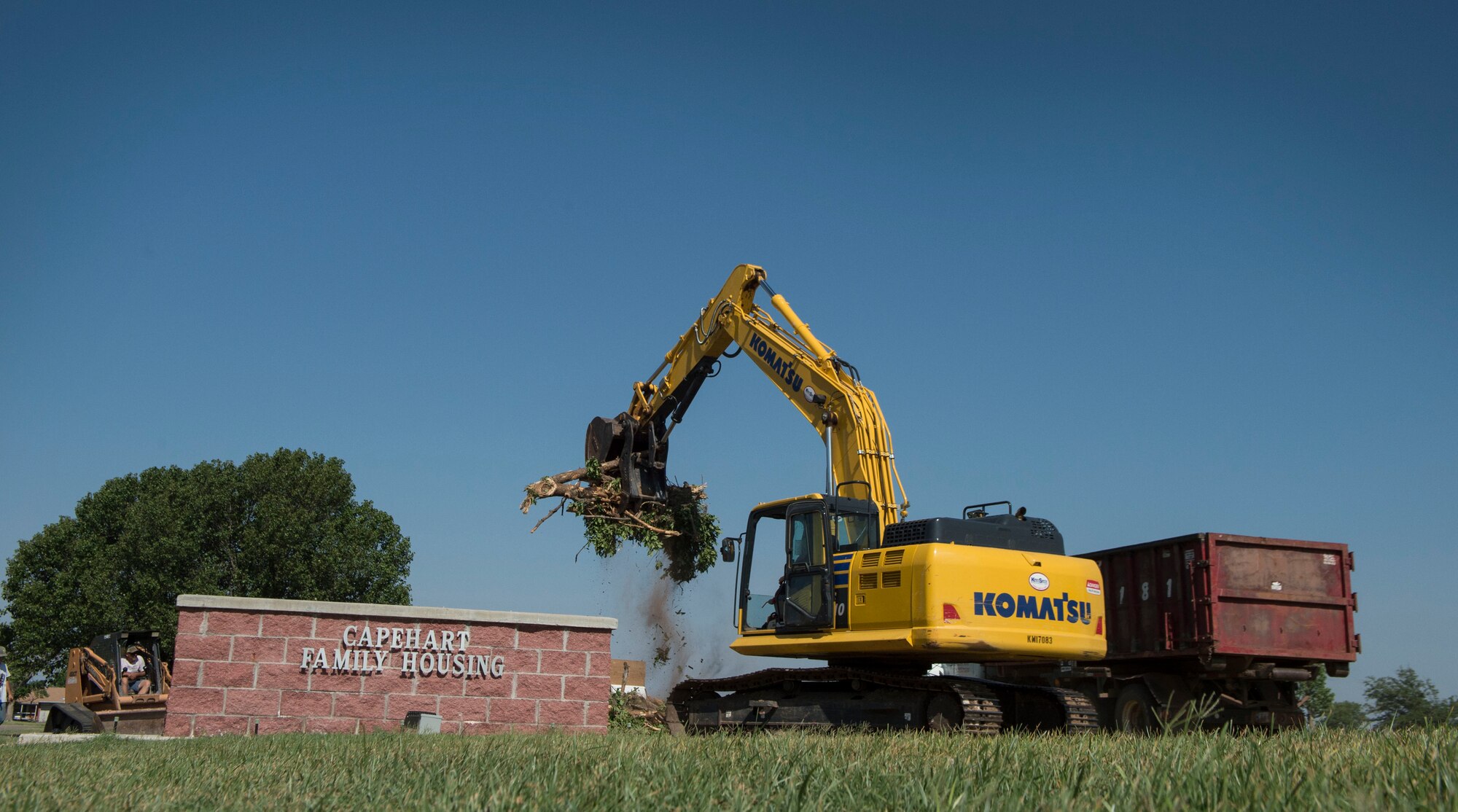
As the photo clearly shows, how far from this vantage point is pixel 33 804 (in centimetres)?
418

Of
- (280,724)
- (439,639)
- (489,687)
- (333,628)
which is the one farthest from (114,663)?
(489,687)

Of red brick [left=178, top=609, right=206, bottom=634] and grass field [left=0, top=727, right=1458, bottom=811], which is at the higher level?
red brick [left=178, top=609, right=206, bottom=634]

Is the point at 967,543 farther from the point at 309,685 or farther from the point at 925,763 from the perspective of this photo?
the point at 309,685

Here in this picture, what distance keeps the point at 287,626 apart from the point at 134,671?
10552mm

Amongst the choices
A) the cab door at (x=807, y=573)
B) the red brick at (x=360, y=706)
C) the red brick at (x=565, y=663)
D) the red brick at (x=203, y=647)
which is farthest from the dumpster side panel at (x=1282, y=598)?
the red brick at (x=203, y=647)

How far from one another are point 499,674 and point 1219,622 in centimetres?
998

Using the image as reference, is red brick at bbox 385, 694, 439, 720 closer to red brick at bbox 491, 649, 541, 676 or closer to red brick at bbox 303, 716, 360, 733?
red brick at bbox 303, 716, 360, 733

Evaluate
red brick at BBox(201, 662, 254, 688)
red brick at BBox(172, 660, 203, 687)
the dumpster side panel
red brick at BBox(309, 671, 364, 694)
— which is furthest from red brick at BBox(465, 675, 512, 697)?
the dumpster side panel

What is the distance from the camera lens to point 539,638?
15.9 meters

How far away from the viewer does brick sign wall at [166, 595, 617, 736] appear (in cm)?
1496

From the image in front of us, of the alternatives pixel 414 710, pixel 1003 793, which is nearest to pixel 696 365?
pixel 414 710

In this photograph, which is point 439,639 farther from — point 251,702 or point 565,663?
point 251,702

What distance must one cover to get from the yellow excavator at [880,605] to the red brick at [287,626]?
5.22 meters

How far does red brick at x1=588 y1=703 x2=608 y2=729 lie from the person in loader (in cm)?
1278
